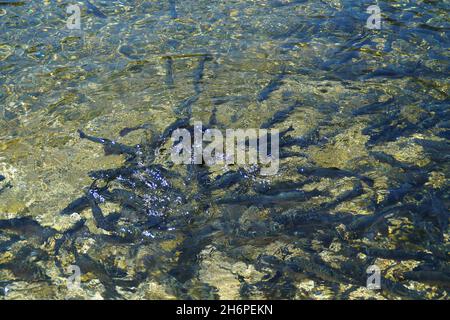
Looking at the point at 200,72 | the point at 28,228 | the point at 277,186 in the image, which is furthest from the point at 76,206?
the point at 200,72

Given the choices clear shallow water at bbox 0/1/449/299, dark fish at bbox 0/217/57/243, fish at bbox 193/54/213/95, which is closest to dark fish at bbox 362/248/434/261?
clear shallow water at bbox 0/1/449/299

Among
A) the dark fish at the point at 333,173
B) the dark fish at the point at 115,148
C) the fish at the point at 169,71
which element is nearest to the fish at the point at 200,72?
the fish at the point at 169,71

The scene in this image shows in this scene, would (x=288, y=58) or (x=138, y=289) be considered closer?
(x=138, y=289)

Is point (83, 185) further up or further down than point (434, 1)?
further down

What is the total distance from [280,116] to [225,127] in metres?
0.59

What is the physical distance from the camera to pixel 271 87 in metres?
5.90

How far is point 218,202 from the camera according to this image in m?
4.37

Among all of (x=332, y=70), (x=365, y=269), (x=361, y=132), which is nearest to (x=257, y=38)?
(x=332, y=70)

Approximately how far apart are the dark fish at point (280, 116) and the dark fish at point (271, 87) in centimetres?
32

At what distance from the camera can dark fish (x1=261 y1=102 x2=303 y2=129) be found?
5.32 meters
